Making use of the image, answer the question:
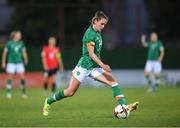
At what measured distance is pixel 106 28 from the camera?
117 ft

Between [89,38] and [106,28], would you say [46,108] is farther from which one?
[106,28]

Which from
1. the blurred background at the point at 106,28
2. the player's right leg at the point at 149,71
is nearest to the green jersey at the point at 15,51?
the player's right leg at the point at 149,71

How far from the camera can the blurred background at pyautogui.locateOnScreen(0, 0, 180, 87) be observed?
3575 centimetres

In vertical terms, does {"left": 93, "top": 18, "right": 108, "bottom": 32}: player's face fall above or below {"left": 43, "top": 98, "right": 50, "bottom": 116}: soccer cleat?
above

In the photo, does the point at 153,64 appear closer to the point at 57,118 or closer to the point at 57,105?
the point at 57,105

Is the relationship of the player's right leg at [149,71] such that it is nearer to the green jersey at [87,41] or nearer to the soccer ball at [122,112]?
the soccer ball at [122,112]

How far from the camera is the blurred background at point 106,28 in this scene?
117 feet

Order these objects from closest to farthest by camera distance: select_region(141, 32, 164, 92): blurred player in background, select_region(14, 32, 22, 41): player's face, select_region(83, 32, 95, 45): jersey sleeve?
1. select_region(83, 32, 95, 45): jersey sleeve
2. select_region(14, 32, 22, 41): player's face
3. select_region(141, 32, 164, 92): blurred player in background

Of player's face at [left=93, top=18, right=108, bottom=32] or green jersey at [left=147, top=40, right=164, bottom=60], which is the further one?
green jersey at [left=147, top=40, right=164, bottom=60]

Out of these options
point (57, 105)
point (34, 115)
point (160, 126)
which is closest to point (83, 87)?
point (57, 105)

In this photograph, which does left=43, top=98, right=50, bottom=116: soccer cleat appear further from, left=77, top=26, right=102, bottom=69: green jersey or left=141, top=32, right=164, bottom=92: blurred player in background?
left=141, top=32, right=164, bottom=92: blurred player in background

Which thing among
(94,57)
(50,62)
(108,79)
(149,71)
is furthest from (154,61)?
(94,57)

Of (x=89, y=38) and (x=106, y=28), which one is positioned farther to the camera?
(x=106, y=28)

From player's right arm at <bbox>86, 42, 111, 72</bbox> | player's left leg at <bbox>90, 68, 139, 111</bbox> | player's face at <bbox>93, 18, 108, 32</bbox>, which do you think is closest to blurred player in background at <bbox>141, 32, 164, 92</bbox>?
A: player's left leg at <bbox>90, 68, 139, 111</bbox>
